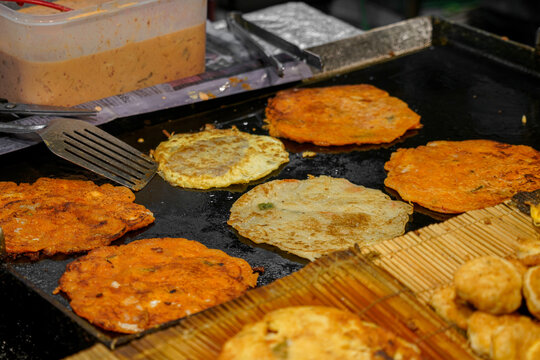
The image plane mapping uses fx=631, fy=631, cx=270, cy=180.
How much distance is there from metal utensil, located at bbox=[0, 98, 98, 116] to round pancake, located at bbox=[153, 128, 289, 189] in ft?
1.49

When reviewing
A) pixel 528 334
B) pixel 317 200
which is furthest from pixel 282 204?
pixel 528 334

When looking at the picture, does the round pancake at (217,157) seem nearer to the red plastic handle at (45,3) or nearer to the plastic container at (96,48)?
the plastic container at (96,48)

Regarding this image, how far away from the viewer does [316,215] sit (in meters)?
2.91

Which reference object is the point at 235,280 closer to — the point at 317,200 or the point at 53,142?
the point at 317,200

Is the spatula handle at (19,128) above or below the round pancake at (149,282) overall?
above

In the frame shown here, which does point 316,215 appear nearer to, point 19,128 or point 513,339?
point 513,339

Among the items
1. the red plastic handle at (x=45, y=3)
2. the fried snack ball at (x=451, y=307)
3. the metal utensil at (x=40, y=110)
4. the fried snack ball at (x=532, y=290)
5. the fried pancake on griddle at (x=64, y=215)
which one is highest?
the red plastic handle at (x=45, y=3)

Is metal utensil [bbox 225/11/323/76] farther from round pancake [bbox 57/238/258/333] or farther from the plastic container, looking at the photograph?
round pancake [bbox 57/238/258/333]

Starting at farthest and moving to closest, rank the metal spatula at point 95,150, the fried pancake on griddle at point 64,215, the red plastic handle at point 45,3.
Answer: the red plastic handle at point 45,3
the metal spatula at point 95,150
the fried pancake on griddle at point 64,215

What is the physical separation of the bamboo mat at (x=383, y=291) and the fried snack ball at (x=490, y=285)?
14 cm

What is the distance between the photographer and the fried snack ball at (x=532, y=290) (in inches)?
75.8

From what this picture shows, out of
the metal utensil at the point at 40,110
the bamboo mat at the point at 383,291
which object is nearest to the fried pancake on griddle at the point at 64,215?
the metal utensil at the point at 40,110

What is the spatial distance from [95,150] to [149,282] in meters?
1.00

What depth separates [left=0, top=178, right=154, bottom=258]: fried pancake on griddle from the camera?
2717mm
